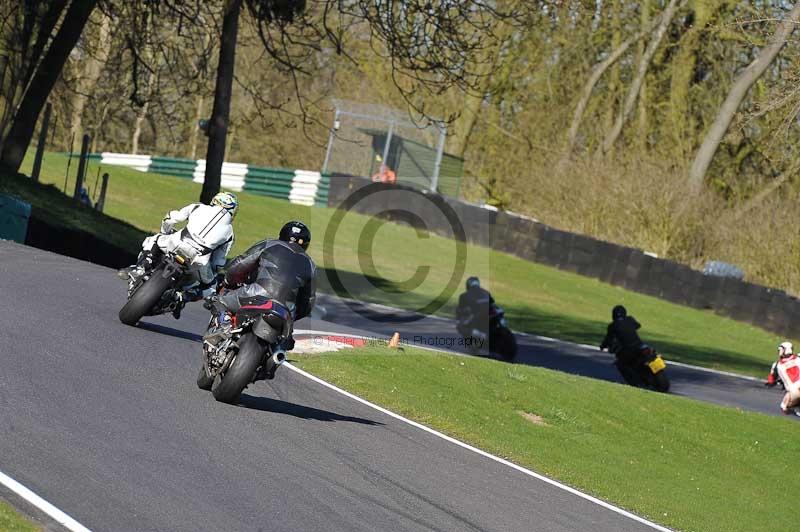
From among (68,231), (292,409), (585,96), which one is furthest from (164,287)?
(585,96)

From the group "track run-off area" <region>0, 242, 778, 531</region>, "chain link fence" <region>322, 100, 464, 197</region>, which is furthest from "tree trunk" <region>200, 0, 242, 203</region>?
"chain link fence" <region>322, 100, 464, 197</region>

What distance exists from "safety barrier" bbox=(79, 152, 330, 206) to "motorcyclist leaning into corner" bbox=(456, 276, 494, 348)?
64.3ft

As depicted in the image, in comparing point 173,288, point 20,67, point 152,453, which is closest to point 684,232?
point 20,67

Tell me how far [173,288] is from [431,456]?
332 centimetres

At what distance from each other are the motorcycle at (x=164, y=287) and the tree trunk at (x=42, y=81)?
1113 cm

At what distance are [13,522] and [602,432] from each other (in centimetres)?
940

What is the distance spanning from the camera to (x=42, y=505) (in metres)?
6.09

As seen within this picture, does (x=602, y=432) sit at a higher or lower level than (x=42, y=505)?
lower

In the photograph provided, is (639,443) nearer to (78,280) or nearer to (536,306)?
(78,280)

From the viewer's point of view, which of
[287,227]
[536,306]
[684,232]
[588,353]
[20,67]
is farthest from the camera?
[684,232]

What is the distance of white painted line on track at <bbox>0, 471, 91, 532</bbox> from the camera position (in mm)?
5871

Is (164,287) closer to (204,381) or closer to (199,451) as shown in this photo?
(204,381)

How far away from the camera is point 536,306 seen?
3186 centimetres

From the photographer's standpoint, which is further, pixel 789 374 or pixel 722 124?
pixel 722 124
